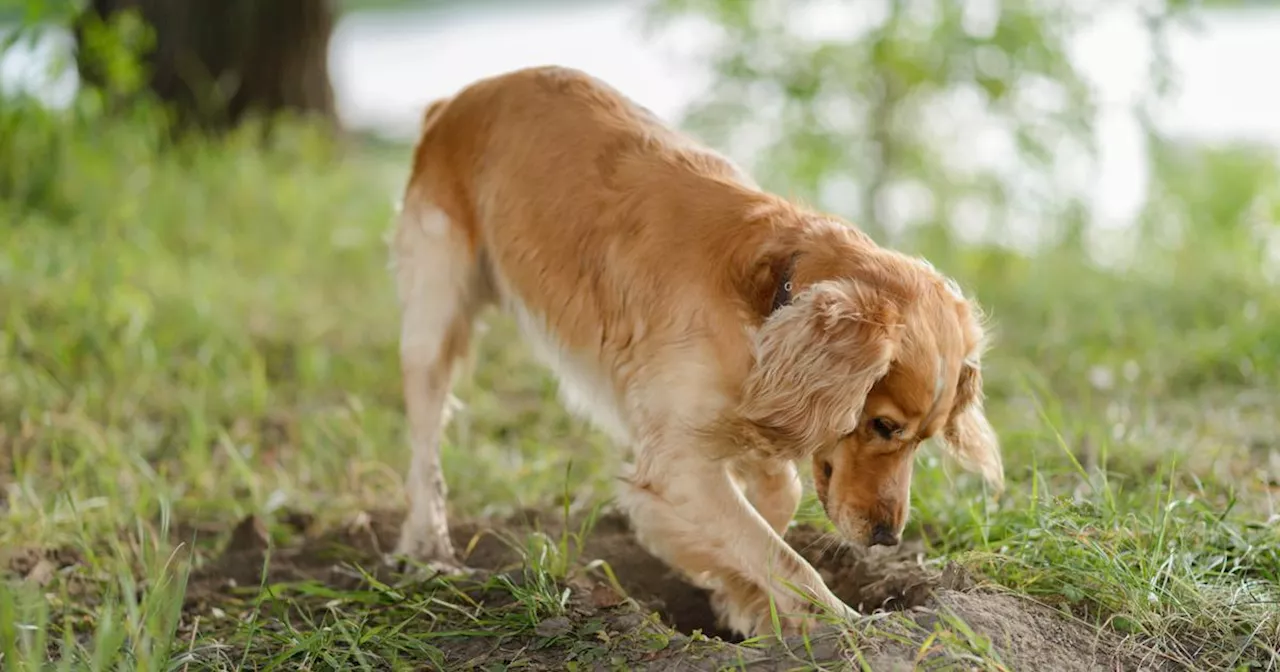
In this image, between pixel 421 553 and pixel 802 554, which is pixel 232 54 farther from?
pixel 802 554

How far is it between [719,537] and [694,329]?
0.49 meters

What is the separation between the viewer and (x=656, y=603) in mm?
3627

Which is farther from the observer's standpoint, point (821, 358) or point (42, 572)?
point (42, 572)

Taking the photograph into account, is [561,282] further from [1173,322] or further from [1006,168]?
[1006,168]

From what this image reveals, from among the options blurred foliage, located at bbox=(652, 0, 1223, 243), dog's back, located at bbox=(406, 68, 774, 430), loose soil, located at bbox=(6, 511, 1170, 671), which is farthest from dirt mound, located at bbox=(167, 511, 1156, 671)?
blurred foliage, located at bbox=(652, 0, 1223, 243)

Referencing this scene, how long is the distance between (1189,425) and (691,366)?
234 centimetres

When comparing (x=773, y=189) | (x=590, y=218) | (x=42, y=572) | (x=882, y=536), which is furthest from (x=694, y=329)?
(x=773, y=189)

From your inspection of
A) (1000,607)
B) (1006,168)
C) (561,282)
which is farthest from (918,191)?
(1000,607)

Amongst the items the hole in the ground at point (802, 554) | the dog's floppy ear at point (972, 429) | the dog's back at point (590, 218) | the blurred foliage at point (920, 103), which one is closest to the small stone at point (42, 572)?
the hole in the ground at point (802, 554)

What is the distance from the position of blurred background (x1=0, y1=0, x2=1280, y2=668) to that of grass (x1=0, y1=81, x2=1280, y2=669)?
0.06ft

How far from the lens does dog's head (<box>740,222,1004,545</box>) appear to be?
3.01m

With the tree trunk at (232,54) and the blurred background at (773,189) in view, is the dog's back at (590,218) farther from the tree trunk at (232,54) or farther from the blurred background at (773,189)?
the tree trunk at (232,54)

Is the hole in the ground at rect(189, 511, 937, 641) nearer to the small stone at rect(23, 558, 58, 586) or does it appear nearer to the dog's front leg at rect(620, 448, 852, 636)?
the dog's front leg at rect(620, 448, 852, 636)

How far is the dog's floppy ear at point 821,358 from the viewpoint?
118 inches
